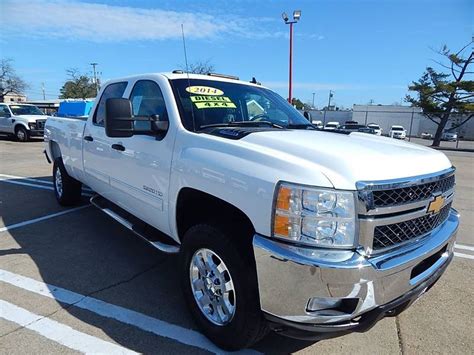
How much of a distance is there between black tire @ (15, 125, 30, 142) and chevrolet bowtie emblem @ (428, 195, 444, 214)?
20599 millimetres

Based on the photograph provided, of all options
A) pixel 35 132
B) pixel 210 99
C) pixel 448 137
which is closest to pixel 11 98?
pixel 35 132

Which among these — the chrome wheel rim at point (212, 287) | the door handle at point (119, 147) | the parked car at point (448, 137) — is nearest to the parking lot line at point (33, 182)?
the door handle at point (119, 147)

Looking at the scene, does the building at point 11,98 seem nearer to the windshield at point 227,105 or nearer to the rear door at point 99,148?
the rear door at point 99,148

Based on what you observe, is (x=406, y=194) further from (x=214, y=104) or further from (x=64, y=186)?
(x=64, y=186)

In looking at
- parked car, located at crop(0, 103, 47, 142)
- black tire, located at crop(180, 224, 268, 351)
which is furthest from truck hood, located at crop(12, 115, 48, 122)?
black tire, located at crop(180, 224, 268, 351)

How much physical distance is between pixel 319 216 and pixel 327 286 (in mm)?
378

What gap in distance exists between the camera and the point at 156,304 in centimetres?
325

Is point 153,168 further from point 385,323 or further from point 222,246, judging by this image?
point 385,323

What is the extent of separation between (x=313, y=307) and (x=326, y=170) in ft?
2.57

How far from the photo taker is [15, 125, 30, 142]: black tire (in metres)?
19.1

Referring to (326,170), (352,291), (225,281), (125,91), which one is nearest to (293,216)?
(326,170)

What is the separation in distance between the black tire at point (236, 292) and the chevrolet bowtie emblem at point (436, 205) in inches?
47.9

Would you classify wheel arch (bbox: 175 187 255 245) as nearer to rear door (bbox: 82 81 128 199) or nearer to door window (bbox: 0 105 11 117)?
rear door (bbox: 82 81 128 199)

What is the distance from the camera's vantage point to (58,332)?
111 inches
